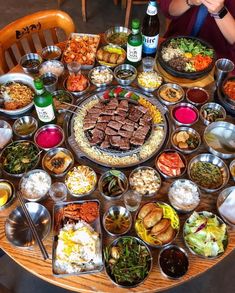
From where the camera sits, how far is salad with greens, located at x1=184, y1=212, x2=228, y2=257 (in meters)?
2.10

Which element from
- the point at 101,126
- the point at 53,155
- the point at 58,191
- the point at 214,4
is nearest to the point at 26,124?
the point at 53,155

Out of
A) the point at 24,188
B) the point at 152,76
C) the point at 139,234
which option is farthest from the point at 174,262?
the point at 152,76

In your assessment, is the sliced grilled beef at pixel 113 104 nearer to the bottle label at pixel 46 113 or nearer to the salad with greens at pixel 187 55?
the bottle label at pixel 46 113

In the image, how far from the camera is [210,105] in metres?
2.90

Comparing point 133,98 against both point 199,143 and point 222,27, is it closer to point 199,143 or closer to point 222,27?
point 199,143

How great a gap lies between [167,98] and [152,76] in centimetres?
30

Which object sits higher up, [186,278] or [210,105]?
[210,105]

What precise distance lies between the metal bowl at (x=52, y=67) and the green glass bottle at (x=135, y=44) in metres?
0.69

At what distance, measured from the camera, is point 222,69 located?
310cm

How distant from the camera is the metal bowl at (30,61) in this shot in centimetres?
314

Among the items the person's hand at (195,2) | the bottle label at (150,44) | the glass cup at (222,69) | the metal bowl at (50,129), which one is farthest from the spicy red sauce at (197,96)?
the metal bowl at (50,129)

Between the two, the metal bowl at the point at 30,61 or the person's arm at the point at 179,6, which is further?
the person's arm at the point at 179,6

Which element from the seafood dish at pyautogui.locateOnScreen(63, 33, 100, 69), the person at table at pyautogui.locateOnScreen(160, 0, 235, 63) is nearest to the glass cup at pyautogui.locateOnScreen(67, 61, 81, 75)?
the seafood dish at pyautogui.locateOnScreen(63, 33, 100, 69)

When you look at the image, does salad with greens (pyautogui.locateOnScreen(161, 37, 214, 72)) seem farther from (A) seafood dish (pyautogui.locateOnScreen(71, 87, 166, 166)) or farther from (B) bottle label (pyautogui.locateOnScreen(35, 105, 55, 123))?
(B) bottle label (pyautogui.locateOnScreen(35, 105, 55, 123))
